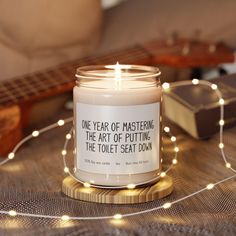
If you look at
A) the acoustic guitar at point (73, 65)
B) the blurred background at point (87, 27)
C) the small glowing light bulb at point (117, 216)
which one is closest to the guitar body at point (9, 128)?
the acoustic guitar at point (73, 65)

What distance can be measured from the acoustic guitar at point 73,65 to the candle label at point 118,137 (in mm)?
298

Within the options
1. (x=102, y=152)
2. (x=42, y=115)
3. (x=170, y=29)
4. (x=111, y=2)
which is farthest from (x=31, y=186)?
(x=111, y=2)

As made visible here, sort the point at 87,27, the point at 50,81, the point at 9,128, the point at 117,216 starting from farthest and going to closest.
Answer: the point at 87,27
the point at 50,81
the point at 9,128
the point at 117,216

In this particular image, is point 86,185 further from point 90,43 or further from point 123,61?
point 90,43

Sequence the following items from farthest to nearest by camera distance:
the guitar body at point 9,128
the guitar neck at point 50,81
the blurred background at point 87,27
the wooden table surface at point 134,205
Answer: the blurred background at point 87,27 < the guitar neck at point 50,81 < the guitar body at point 9,128 < the wooden table surface at point 134,205

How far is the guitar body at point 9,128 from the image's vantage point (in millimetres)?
849

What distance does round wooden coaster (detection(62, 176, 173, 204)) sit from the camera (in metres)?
0.59

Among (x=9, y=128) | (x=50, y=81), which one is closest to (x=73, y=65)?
(x=50, y=81)

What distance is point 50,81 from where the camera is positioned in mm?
1022

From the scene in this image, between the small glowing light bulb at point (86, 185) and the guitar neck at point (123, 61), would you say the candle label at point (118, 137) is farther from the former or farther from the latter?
the guitar neck at point (123, 61)

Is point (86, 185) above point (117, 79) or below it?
below

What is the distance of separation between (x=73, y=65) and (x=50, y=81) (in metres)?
0.08

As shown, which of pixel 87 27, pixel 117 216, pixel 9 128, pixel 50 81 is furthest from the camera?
pixel 87 27

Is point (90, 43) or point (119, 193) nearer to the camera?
point (119, 193)
